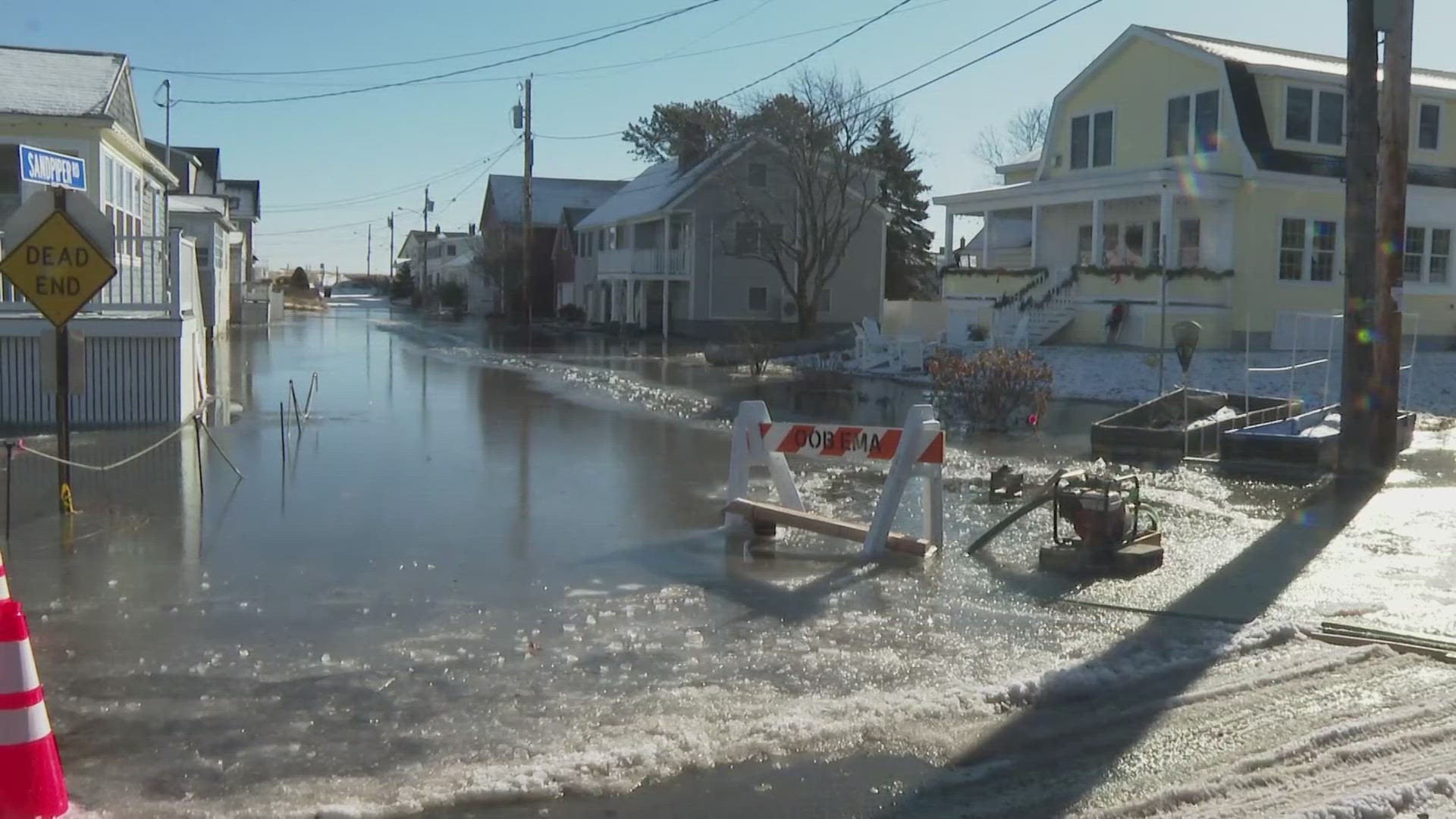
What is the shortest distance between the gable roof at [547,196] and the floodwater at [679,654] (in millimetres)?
59611

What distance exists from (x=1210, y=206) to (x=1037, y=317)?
4408 millimetres

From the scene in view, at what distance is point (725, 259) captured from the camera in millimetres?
50219

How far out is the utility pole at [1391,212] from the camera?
13680 mm

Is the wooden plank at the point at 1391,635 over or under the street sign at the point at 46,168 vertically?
under

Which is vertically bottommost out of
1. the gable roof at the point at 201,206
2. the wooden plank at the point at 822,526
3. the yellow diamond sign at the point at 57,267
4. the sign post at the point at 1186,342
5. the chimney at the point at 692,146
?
the wooden plank at the point at 822,526

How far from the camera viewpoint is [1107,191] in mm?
30719

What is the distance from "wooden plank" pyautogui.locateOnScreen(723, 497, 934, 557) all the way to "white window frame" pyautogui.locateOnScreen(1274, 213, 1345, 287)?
2233 centimetres

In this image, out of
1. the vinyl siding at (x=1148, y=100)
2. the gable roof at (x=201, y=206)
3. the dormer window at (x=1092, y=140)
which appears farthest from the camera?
the gable roof at (x=201, y=206)

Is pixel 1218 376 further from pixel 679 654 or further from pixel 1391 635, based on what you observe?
pixel 679 654

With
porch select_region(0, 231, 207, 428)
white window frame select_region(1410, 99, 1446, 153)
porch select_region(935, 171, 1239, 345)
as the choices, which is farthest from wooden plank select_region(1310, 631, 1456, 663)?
white window frame select_region(1410, 99, 1446, 153)

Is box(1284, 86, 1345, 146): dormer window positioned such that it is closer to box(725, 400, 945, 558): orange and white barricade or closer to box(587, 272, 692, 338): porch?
box(725, 400, 945, 558): orange and white barricade

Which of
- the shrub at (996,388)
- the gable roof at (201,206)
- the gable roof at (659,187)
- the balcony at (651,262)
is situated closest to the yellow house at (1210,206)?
the shrub at (996,388)

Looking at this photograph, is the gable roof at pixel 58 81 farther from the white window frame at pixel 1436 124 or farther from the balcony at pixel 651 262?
the white window frame at pixel 1436 124

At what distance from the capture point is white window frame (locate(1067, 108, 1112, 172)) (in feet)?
109
